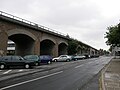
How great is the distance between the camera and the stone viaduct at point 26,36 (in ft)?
116

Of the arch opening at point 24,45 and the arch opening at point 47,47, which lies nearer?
the arch opening at point 24,45

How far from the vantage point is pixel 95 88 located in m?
12.4

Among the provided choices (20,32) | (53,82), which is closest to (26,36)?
(20,32)

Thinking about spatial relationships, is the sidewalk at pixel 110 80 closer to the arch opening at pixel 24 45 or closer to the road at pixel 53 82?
the road at pixel 53 82

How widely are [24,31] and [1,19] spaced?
677 cm

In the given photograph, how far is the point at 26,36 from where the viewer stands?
4309cm

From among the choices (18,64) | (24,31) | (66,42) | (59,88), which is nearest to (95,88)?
(59,88)

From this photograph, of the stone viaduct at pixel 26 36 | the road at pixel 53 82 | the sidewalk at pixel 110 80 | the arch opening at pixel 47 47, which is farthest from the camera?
the arch opening at pixel 47 47

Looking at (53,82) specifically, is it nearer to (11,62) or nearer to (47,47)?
(11,62)

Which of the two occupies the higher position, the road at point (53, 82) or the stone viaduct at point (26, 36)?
the stone viaduct at point (26, 36)

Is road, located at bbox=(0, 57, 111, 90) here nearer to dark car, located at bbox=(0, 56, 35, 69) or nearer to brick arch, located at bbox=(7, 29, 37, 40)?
dark car, located at bbox=(0, 56, 35, 69)

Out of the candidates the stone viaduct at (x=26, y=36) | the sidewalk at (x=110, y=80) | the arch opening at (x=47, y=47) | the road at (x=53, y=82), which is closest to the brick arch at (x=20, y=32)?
the stone viaduct at (x=26, y=36)

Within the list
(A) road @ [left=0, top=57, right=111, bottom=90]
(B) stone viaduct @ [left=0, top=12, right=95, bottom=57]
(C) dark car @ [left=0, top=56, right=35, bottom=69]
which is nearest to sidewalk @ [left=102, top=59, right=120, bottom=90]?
(A) road @ [left=0, top=57, right=111, bottom=90]

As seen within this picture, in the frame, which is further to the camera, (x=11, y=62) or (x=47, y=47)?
(x=47, y=47)
